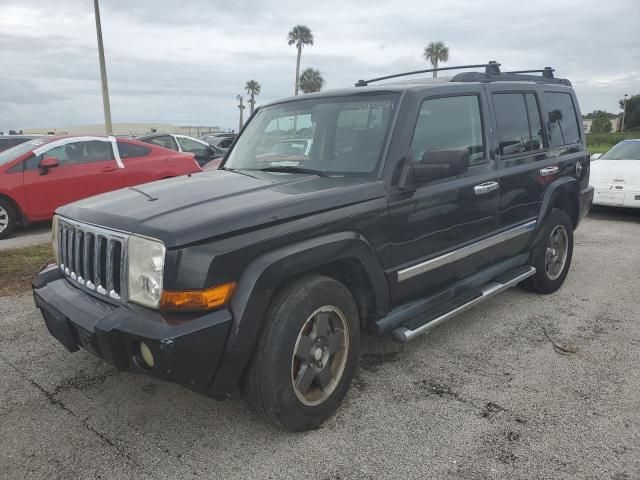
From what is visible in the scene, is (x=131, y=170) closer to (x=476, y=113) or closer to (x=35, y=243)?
(x=35, y=243)

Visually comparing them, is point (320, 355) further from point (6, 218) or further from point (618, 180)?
point (618, 180)

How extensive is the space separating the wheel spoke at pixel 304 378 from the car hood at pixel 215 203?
807 millimetres

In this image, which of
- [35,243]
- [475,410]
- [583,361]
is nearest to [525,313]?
[583,361]

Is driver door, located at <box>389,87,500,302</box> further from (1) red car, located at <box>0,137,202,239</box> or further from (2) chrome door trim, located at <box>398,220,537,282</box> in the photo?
(1) red car, located at <box>0,137,202,239</box>

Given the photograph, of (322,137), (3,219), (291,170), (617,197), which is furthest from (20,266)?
(617,197)

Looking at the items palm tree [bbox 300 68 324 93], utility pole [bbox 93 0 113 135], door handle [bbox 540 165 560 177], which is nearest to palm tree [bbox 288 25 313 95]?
palm tree [bbox 300 68 324 93]

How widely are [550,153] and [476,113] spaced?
3.92ft

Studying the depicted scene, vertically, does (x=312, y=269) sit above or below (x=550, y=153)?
below

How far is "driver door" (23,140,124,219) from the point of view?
304 inches

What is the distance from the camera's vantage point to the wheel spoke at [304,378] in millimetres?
2664

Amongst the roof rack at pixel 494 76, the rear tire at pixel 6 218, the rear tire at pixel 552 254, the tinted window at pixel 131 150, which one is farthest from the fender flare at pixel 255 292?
the tinted window at pixel 131 150

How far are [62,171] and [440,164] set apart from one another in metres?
6.82

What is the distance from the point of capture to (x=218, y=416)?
2.91 meters

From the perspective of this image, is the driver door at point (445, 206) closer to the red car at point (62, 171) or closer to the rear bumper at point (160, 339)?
the rear bumper at point (160, 339)
